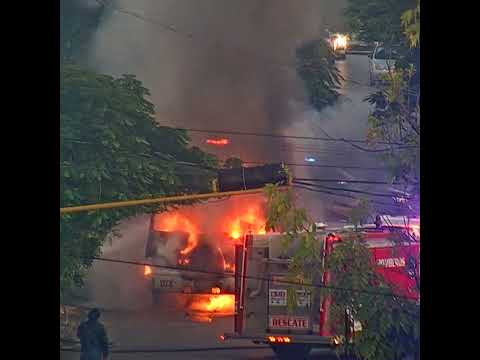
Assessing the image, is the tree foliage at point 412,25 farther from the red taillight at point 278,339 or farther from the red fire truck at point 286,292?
the red taillight at point 278,339

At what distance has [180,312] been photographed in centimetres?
698

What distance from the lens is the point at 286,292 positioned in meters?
6.96

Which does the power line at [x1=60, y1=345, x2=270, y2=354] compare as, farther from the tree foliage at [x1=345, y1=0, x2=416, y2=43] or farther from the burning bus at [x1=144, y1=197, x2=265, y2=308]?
the tree foliage at [x1=345, y1=0, x2=416, y2=43]

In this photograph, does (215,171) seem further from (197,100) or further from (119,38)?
(119,38)

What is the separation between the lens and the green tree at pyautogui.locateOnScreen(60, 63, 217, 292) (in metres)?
7.07

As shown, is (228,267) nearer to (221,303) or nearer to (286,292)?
(221,303)

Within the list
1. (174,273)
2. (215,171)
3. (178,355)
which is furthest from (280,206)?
(178,355)

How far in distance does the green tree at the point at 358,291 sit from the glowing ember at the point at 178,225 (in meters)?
0.68

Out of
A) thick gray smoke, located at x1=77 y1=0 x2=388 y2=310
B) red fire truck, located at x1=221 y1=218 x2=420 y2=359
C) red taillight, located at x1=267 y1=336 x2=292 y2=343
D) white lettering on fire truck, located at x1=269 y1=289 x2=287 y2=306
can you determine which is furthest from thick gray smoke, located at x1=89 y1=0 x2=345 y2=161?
red taillight, located at x1=267 y1=336 x2=292 y2=343

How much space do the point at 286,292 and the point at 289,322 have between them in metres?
0.27

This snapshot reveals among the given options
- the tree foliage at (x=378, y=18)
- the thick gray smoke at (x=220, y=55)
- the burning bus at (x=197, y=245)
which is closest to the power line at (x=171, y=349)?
the burning bus at (x=197, y=245)

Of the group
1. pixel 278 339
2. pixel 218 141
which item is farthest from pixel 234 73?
pixel 278 339
